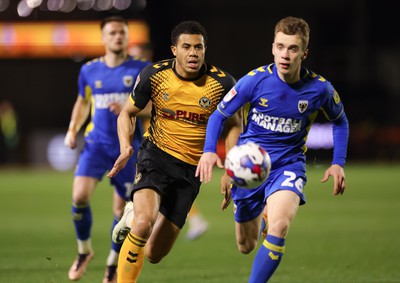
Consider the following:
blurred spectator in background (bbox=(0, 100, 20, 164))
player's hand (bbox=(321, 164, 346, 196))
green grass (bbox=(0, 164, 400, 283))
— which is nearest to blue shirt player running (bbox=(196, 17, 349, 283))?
player's hand (bbox=(321, 164, 346, 196))

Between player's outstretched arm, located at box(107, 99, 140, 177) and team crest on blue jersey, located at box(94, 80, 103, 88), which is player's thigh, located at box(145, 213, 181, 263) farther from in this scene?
team crest on blue jersey, located at box(94, 80, 103, 88)

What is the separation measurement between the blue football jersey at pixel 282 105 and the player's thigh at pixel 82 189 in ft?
7.76

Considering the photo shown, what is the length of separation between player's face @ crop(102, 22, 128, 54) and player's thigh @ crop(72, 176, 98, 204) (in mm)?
1351

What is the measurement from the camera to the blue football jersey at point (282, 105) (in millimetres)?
6301

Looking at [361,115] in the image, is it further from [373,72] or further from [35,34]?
[35,34]

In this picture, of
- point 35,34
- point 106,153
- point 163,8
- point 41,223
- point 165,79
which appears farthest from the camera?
point 163,8

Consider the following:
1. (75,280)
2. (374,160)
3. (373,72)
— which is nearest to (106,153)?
(75,280)

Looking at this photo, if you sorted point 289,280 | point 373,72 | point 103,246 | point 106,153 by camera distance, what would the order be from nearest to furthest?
point 289,280 → point 106,153 → point 103,246 → point 373,72

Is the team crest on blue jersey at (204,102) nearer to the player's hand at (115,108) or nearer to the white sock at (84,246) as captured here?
the player's hand at (115,108)

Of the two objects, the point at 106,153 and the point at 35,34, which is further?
the point at 35,34

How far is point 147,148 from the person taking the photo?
6.69m

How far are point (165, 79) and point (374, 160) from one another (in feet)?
73.0

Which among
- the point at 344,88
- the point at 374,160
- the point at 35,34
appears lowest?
the point at 374,160

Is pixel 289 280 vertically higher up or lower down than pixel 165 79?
lower down
